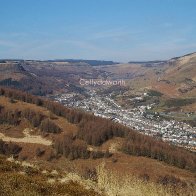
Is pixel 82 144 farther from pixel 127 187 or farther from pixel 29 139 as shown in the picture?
pixel 127 187

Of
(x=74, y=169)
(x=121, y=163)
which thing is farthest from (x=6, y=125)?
(x=74, y=169)

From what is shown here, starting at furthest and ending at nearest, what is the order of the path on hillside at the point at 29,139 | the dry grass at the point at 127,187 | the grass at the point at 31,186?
the path on hillside at the point at 29,139, the dry grass at the point at 127,187, the grass at the point at 31,186

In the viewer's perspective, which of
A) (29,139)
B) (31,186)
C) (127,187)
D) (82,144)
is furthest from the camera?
(29,139)

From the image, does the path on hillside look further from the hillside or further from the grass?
the grass

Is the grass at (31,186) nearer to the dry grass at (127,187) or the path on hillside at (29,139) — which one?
the dry grass at (127,187)

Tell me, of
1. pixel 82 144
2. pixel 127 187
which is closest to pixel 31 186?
pixel 127 187

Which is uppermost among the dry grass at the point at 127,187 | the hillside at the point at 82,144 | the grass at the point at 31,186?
the grass at the point at 31,186

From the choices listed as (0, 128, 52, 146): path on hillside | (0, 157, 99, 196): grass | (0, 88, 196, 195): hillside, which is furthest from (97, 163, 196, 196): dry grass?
(0, 128, 52, 146): path on hillside

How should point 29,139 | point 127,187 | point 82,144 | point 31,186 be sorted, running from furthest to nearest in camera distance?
point 29,139
point 82,144
point 127,187
point 31,186

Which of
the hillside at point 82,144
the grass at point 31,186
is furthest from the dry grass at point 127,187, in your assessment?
the hillside at point 82,144

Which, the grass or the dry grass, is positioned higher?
the grass

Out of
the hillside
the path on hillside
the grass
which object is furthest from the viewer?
the path on hillside

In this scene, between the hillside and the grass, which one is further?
the hillside
